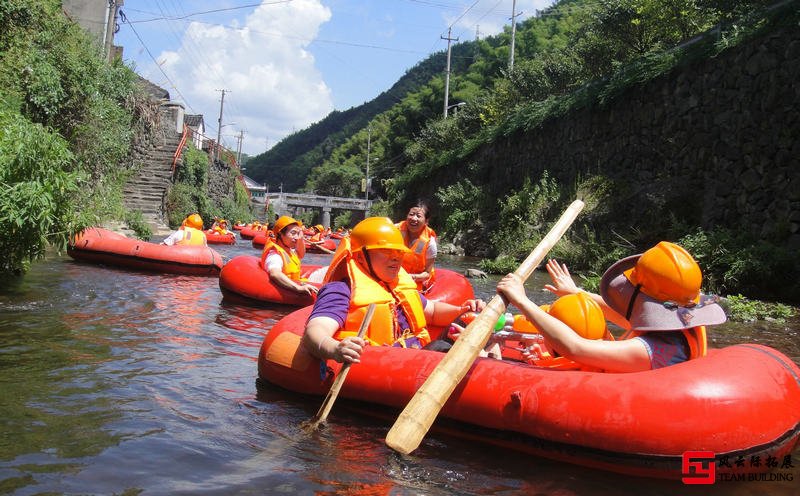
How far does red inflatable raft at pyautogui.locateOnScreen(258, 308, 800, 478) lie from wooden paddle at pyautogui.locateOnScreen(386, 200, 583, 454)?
206 millimetres

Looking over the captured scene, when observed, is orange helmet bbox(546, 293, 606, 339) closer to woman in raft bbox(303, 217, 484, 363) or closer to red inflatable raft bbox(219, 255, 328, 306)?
woman in raft bbox(303, 217, 484, 363)

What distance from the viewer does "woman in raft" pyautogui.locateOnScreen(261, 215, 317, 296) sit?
867 cm

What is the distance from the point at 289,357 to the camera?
14.9ft

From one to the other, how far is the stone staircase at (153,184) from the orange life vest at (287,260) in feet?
53.4

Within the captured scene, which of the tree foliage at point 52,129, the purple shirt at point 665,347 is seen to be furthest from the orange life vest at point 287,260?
the purple shirt at point 665,347

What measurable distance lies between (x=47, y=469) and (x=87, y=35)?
15.1m

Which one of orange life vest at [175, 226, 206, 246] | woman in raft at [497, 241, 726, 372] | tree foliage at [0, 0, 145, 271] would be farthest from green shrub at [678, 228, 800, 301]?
tree foliage at [0, 0, 145, 271]

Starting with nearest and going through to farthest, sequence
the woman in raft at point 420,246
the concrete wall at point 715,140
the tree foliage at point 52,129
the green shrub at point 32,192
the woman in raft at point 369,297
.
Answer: the woman in raft at point 369,297
the green shrub at point 32,192
the tree foliage at point 52,129
the woman in raft at point 420,246
the concrete wall at point 715,140

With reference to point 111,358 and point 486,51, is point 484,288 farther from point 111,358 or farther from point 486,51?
point 486,51

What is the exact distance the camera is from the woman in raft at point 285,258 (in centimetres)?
867

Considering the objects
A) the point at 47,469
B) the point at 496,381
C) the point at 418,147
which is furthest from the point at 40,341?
the point at 418,147

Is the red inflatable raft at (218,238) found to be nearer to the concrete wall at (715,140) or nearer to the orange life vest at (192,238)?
the orange life vest at (192,238)

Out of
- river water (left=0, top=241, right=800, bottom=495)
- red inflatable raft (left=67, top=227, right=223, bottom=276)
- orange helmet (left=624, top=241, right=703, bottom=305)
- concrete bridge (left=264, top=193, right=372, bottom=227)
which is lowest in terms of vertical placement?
river water (left=0, top=241, right=800, bottom=495)

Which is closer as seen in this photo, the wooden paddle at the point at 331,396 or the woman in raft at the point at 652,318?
the woman in raft at the point at 652,318
